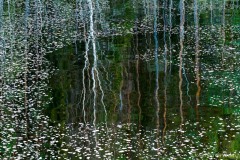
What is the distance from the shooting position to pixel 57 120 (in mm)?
16625

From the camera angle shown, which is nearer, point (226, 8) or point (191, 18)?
point (191, 18)

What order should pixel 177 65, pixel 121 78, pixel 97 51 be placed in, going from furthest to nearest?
pixel 97 51, pixel 177 65, pixel 121 78

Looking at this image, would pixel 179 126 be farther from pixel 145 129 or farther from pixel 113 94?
pixel 113 94

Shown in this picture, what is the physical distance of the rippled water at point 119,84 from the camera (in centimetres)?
1483

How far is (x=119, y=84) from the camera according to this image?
783 inches

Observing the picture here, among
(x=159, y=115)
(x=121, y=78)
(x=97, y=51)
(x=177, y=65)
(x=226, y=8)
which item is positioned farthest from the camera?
(x=226, y=8)

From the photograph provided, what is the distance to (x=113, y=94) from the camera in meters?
18.9

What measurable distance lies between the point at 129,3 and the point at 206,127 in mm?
21219

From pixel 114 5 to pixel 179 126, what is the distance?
20.1 meters

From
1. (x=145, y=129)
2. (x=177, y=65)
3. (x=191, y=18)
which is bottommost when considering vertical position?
(x=145, y=129)

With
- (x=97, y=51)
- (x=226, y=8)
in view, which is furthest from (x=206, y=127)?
(x=226, y=8)

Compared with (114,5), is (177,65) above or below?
below

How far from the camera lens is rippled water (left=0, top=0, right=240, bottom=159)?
14.8m

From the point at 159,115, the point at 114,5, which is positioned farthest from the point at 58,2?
the point at 159,115
